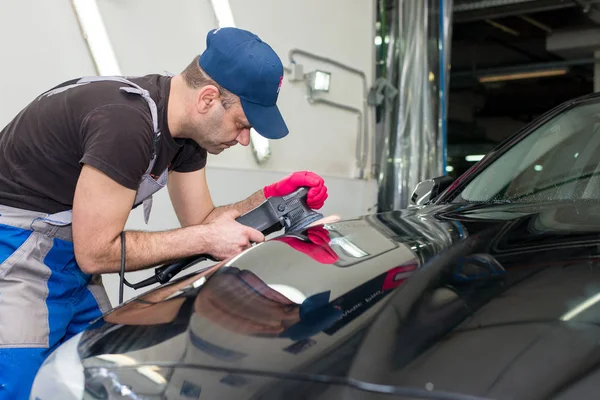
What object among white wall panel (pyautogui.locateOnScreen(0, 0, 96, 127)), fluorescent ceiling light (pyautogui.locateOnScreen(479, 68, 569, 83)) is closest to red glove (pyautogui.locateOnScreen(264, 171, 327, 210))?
white wall panel (pyautogui.locateOnScreen(0, 0, 96, 127))

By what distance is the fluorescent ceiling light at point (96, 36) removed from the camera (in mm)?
3338

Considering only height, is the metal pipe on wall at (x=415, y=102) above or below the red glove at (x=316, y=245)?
below

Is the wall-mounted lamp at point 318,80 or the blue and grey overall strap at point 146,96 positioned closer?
the blue and grey overall strap at point 146,96

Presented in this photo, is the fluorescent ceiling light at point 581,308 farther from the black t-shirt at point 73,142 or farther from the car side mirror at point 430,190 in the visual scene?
the car side mirror at point 430,190

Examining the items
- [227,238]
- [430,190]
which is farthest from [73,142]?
[430,190]

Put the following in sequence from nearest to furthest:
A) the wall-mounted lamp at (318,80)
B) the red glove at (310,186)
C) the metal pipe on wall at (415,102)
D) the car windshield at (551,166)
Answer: the car windshield at (551,166)
the red glove at (310,186)
the wall-mounted lamp at (318,80)
the metal pipe on wall at (415,102)

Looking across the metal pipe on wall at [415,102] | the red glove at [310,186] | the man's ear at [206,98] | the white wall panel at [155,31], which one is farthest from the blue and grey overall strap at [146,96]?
the metal pipe on wall at [415,102]

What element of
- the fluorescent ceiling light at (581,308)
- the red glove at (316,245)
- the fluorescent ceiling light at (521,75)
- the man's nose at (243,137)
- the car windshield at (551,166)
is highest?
the man's nose at (243,137)

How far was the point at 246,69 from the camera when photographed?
175cm

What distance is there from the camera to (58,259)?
5.83ft

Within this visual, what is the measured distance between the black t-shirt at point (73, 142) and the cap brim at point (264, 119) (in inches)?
9.2

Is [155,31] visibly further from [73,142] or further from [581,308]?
[581,308]

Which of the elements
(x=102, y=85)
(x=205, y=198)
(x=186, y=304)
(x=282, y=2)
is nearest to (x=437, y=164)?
(x=282, y=2)

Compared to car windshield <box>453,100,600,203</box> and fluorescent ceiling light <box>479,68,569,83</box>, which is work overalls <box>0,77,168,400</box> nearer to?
car windshield <box>453,100,600,203</box>
